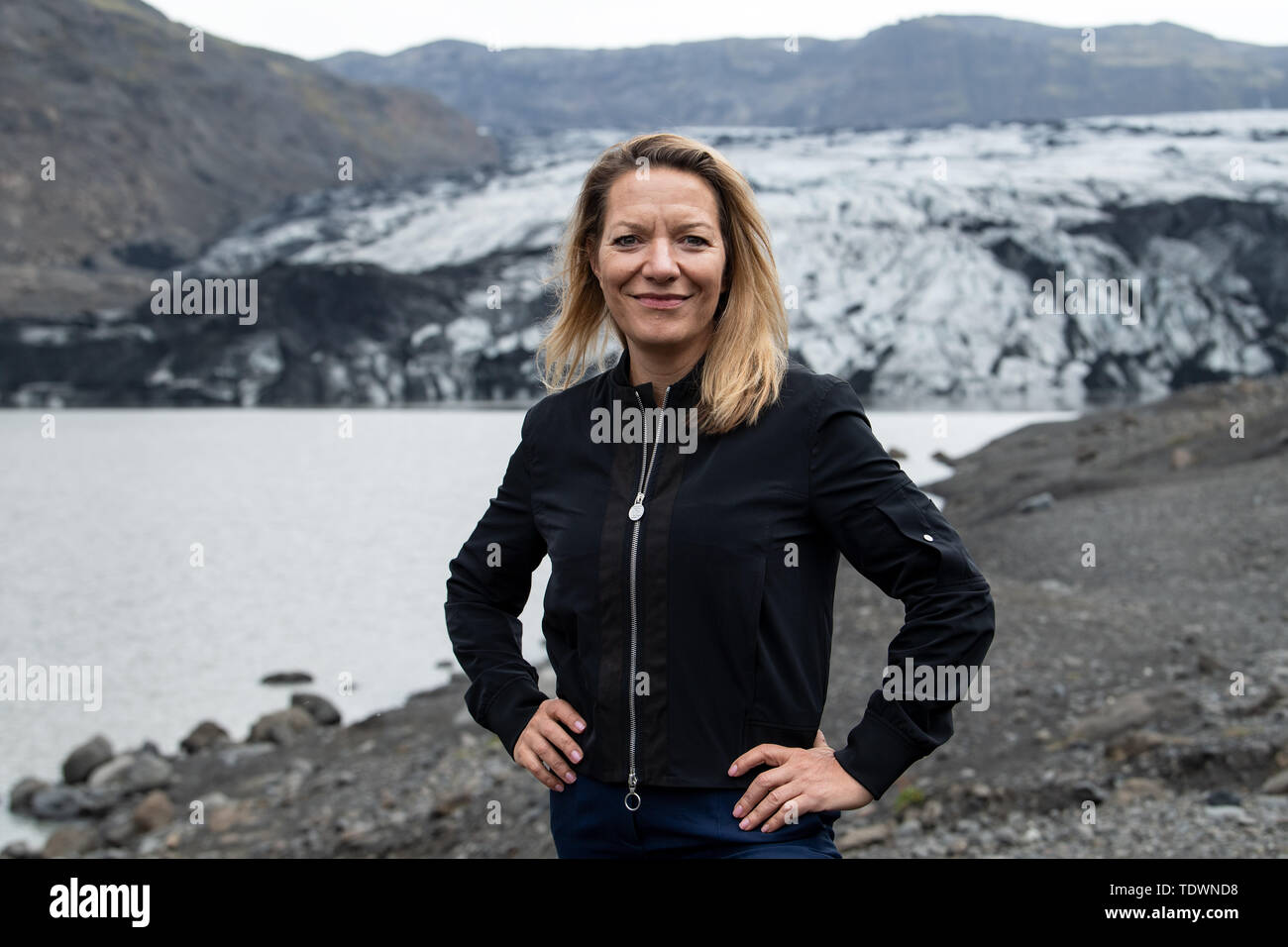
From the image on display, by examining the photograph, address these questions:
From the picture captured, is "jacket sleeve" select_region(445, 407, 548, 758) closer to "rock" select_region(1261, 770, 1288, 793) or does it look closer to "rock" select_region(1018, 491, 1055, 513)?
"rock" select_region(1261, 770, 1288, 793)

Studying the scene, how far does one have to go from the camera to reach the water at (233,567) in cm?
1130

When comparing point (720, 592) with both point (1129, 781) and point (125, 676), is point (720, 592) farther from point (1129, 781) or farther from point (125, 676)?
point (125, 676)

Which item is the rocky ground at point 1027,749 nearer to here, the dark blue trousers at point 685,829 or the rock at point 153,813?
the rock at point 153,813

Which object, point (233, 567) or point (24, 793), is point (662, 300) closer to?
Result: point (24, 793)

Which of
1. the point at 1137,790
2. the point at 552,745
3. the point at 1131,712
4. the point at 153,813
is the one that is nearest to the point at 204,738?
the point at 153,813

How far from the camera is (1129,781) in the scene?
205 inches

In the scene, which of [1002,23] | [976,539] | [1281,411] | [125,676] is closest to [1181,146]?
[1281,411]

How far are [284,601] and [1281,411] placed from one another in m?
12.1

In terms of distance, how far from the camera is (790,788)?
5.44 ft

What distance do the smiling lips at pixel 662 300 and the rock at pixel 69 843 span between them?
6686 millimetres

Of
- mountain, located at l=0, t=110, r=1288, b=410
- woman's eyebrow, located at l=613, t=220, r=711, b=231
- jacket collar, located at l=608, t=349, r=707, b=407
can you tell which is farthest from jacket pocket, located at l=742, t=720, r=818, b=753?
mountain, located at l=0, t=110, r=1288, b=410

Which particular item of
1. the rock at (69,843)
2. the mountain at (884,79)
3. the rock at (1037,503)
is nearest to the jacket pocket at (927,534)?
the rock at (69,843)

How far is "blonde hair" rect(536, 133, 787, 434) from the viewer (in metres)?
1.73

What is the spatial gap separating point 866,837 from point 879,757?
372 cm
